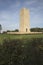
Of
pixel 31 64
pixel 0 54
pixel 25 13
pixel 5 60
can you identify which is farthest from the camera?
pixel 25 13

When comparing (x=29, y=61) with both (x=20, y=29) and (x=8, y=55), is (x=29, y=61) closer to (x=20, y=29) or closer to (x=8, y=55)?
(x=8, y=55)

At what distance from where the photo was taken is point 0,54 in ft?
12.4

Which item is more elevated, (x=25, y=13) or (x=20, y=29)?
(x=25, y=13)

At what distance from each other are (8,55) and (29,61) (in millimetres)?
625

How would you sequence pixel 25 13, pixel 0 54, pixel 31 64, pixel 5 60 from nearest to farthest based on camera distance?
pixel 31 64
pixel 5 60
pixel 0 54
pixel 25 13

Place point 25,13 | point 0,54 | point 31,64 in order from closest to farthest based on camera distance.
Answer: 1. point 31,64
2. point 0,54
3. point 25,13

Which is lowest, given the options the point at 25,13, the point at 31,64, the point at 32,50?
the point at 31,64

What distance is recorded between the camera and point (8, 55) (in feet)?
11.9

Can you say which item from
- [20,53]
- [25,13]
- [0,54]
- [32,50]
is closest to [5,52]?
[0,54]

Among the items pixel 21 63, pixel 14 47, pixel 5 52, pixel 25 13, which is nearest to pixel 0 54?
pixel 5 52

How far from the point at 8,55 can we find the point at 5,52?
8.5 inches

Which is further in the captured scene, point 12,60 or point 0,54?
point 0,54

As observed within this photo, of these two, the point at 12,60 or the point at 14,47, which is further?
the point at 14,47

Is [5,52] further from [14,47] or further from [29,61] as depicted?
[29,61]
